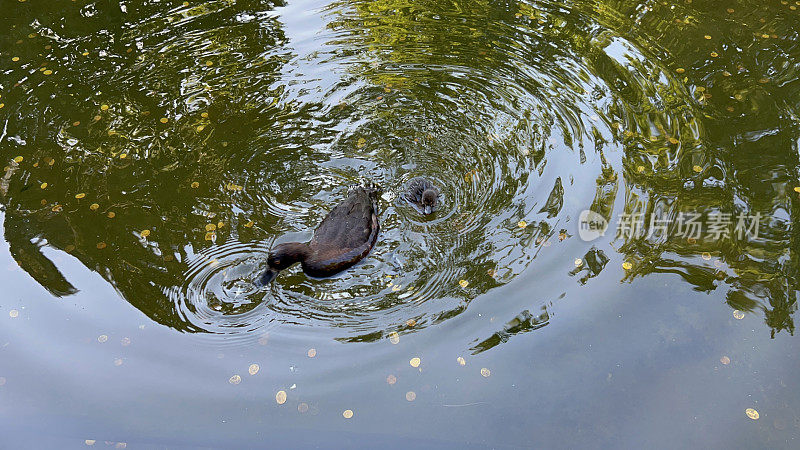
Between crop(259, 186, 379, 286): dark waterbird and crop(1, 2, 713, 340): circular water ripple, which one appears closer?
crop(259, 186, 379, 286): dark waterbird

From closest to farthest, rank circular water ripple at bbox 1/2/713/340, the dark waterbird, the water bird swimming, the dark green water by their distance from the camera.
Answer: the dark green water, the dark waterbird, circular water ripple at bbox 1/2/713/340, the water bird swimming

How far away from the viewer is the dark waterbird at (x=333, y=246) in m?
5.50

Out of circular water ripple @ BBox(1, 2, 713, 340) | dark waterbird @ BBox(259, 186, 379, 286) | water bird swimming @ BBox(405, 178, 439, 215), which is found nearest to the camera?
dark waterbird @ BBox(259, 186, 379, 286)

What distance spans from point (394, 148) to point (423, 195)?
1.18m

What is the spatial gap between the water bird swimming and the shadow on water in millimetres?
141

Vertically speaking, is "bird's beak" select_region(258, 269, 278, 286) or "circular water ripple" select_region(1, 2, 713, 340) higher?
"circular water ripple" select_region(1, 2, 713, 340)

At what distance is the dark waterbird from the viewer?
5.50 meters

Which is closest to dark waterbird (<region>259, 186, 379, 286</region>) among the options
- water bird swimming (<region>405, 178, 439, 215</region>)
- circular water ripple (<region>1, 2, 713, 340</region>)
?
circular water ripple (<region>1, 2, 713, 340</region>)

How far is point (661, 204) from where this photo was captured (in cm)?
658

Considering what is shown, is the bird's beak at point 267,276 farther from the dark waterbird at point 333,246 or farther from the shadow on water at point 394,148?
the shadow on water at point 394,148

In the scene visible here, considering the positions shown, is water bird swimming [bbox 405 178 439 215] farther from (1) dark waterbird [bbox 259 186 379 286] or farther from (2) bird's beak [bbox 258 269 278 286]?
(2) bird's beak [bbox 258 269 278 286]

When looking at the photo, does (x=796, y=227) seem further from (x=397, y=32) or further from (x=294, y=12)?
(x=294, y=12)

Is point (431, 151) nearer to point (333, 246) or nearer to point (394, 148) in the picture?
point (394, 148)

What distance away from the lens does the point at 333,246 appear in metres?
5.57
